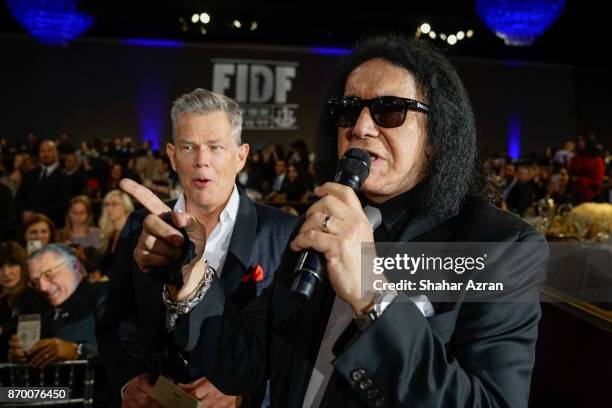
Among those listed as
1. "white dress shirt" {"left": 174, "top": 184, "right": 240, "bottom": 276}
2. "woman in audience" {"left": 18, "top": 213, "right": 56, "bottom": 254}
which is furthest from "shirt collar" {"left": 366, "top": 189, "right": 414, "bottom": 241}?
"woman in audience" {"left": 18, "top": 213, "right": 56, "bottom": 254}

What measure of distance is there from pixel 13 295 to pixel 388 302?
304cm

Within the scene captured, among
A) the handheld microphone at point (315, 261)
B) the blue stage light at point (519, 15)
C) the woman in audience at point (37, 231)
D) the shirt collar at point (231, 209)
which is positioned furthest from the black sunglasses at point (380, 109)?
the blue stage light at point (519, 15)

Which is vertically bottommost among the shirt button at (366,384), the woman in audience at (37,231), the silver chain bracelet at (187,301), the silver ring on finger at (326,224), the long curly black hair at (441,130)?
the woman in audience at (37,231)

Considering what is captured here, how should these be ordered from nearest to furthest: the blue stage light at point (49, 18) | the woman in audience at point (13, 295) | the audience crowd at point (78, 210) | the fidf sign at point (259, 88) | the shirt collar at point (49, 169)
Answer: the audience crowd at point (78, 210) → the woman in audience at point (13, 295) → the shirt collar at point (49, 169) → the blue stage light at point (49, 18) → the fidf sign at point (259, 88)

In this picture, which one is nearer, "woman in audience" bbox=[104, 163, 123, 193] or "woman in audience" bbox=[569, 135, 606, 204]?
"woman in audience" bbox=[569, 135, 606, 204]

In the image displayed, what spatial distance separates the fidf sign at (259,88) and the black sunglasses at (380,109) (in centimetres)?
1389

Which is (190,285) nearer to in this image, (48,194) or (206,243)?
(206,243)

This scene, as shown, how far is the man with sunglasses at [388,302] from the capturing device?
2.95 feet

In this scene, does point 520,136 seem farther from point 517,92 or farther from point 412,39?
point 412,39

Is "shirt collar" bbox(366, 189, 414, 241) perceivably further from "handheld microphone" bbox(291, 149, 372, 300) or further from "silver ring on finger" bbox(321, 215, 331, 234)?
"silver ring on finger" bbox(321, 215, 331, 234)

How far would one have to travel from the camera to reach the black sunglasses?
1166mm

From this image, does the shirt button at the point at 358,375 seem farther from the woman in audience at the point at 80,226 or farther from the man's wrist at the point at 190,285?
the woman in audience at the point at 80,226

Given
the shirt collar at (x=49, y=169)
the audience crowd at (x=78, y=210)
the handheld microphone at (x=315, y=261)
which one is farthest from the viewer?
the shirt collar at (x=49, y=169)

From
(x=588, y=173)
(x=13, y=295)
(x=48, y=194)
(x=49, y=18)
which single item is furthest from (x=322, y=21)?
(x=13, y=295)
